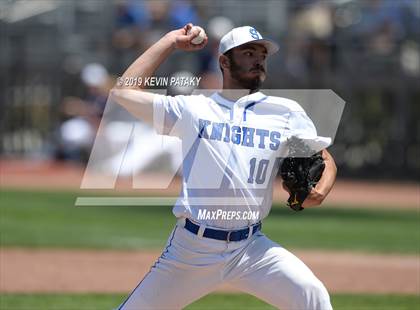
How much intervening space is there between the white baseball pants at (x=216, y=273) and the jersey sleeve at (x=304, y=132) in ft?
2.12

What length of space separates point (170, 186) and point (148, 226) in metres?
3.58

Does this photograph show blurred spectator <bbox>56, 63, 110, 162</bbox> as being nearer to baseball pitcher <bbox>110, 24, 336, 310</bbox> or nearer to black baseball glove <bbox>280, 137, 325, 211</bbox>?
baseball pitcher <bbox>110, 24, 336, 310</bbox>

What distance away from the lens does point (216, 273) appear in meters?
5.68

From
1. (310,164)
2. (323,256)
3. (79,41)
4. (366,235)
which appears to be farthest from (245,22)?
(310,164)

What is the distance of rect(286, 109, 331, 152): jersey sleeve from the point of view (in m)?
5.77

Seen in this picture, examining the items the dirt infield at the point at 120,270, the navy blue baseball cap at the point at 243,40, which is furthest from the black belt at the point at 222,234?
the dirt infield at the point at 120,270

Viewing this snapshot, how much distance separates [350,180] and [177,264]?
15.4 metres

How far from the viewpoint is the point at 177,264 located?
569 cm

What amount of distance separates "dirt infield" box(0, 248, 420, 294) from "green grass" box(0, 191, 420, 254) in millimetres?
626

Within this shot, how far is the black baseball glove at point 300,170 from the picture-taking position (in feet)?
18.8

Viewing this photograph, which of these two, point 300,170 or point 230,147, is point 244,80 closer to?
point 230,147

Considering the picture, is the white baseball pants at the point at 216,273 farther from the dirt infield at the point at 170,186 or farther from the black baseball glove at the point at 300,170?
the dirt infield at the point at 170,186

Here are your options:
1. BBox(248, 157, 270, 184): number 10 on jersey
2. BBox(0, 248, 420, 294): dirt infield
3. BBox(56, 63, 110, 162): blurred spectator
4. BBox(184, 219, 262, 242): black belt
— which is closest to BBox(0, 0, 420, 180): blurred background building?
BBox(56, 63, 110, 162): blurred spectator

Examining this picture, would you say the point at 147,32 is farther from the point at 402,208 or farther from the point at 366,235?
the point at 366,235
